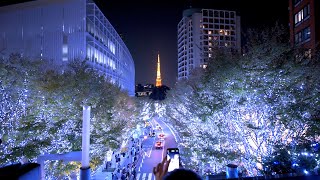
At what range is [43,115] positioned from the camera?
11461 mm

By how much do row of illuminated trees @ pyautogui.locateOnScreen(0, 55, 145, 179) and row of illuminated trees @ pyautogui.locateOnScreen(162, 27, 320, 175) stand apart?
6.19m

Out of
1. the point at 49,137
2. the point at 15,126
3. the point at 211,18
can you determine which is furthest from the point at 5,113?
the point at 211,18

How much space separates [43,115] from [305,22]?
26.8 metres

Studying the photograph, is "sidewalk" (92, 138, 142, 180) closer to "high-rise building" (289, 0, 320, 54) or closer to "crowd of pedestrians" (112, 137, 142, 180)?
"crowd of pedestrians" (112, 137, 142, 180)

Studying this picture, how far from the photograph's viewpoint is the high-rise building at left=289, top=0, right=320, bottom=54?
24594 millimetres

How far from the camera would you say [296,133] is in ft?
32.1

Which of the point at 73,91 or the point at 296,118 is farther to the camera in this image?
the point at 73,91

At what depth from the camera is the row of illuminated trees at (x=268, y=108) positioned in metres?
8.95

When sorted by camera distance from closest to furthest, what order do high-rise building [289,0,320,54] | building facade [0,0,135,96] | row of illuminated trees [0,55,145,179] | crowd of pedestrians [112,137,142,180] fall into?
1. row of illuminated trees [0,55,145,179]
2. crowd of pedestrians [112,137,142,180]
3. high-rise building [289,0,320,54]
4. building facade [0,0,135,96]

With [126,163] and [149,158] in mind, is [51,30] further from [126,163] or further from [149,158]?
[149,158]

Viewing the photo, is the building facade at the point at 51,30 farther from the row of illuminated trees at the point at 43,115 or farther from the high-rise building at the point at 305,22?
the high-rise building at the point at 305,22

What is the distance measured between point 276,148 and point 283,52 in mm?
3815

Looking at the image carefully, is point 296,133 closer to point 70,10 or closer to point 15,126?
point 15,126

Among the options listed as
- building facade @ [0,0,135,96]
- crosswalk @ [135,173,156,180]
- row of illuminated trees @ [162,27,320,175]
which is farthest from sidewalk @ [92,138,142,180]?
building facade @ [0,0,135,96]
